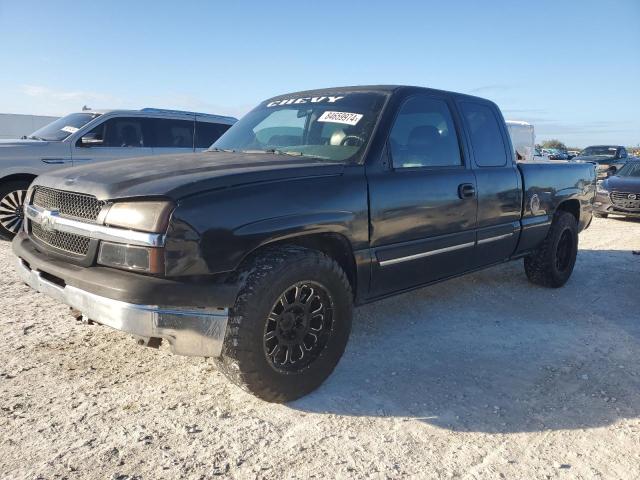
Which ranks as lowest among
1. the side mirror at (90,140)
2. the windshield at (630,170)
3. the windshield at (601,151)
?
the windshield at (630,170)

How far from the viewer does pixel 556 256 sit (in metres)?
5.45

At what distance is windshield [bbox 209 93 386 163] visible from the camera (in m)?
3.39

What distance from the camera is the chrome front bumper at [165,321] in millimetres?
2361

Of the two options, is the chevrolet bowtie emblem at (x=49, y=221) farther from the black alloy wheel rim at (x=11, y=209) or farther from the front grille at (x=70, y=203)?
the black alloy wheel rim at (x=11, y=209)

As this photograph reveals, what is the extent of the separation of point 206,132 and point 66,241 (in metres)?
6.75

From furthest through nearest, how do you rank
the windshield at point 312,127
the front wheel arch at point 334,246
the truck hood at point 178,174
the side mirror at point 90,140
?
the side mirror at point 90,140, the windshield at point 312,127, the front wheel arch at point 334,246, the truck hood at point 178,174

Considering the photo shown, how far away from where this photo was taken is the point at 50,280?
110 inches

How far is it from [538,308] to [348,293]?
2622mm

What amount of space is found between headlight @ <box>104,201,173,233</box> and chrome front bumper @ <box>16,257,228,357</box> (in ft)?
1.20

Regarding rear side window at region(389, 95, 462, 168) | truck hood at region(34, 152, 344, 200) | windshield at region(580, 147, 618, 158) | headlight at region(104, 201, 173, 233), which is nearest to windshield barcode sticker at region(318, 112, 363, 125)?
rear side window at region(389, 95, 462, 168)

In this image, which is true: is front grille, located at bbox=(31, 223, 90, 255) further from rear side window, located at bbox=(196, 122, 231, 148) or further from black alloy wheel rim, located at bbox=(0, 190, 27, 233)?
rear side window, located at bbox=(196, 122, 231, 148)

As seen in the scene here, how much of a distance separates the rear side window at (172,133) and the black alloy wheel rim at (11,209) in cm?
229

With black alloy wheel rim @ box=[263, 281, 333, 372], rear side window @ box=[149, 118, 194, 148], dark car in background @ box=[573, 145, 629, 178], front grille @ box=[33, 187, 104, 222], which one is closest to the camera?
front grille @ box=[33, 187, 104, 222]

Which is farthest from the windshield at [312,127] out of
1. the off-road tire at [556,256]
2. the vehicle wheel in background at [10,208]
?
the vehicle wheel in background at [10,208]
